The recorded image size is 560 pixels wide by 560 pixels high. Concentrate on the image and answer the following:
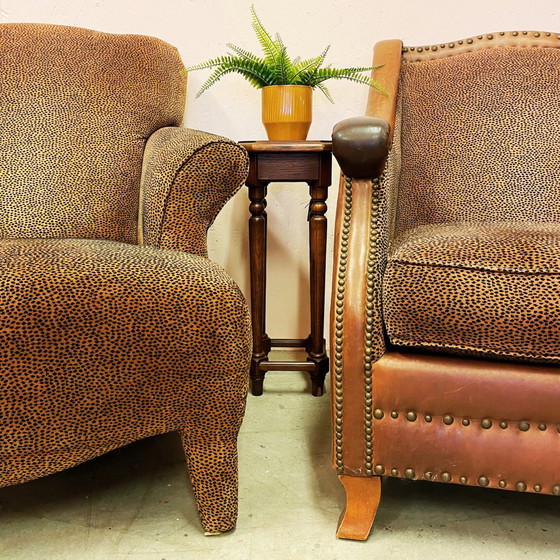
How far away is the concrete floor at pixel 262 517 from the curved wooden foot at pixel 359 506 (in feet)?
0.06

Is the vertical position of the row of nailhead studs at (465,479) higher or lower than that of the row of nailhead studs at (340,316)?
lower

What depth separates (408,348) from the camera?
2.88 feet

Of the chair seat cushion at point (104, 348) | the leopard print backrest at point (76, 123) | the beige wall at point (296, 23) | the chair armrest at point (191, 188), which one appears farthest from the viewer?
the beige wall at point (296, 23)

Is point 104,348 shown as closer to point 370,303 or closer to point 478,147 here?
point 370,303

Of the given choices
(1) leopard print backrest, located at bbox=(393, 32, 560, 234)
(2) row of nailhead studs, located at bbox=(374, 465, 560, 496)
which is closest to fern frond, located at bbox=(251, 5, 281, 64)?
(1) leopard print backrest, located at bbox=(393, 32, 560, 234)

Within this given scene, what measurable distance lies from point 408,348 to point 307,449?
0.46 metres

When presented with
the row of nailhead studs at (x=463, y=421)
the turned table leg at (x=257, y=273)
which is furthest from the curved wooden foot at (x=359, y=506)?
the turned table leg at (x=257, y=273)

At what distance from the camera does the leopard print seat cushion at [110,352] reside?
0.74 meters

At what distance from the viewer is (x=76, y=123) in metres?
1.28

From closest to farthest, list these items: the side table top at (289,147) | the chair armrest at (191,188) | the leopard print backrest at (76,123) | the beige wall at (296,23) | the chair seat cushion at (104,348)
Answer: the chair seat cushion at (104,348) < the chair armrest at (191,188) < the leopard print backrest at (76,123) < the side table top at (289,147) < the beige wall at (296,23)

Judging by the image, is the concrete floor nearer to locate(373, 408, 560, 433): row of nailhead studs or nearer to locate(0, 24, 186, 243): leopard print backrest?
locate(373, 408, 560, 433): row of nailhead studs

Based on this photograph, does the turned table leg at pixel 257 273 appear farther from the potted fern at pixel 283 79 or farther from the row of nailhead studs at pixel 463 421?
the row of nailhead studs at pixel 463 421

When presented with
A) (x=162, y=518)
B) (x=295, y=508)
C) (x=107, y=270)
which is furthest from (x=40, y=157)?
(x=295, y=508)

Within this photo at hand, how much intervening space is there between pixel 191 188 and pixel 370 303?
0.37 metres
